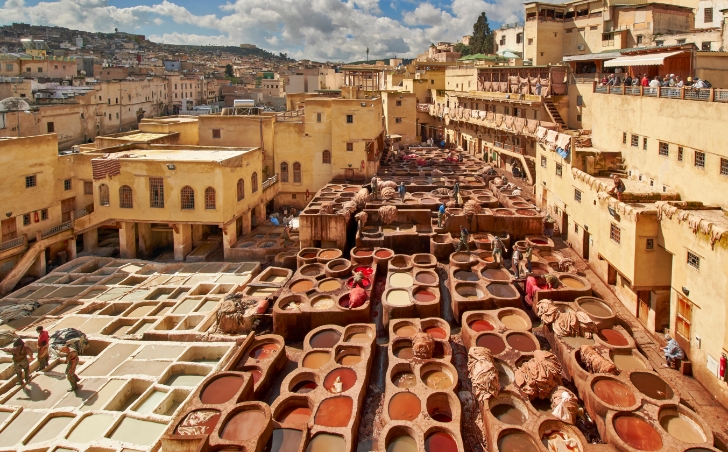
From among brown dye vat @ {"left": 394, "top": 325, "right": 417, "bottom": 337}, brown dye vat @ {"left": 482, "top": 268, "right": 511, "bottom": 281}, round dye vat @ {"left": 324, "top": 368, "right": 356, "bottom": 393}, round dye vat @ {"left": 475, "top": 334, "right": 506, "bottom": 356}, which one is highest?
brown dye vat @ {"left": 482, "top": 268, "right": 511, "bottom": 281}

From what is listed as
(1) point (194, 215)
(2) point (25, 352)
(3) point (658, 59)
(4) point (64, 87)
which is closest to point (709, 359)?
(3) point (658, 59)

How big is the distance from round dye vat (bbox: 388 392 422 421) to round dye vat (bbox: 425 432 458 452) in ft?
3.10

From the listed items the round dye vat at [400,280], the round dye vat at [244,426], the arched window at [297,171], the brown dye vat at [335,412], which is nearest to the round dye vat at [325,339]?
the brown dye vat at [335,412]

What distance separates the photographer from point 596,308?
2119 centimetres

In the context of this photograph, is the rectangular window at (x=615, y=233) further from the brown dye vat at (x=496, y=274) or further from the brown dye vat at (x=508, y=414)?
the brown dye vat at (x=508, y=414)

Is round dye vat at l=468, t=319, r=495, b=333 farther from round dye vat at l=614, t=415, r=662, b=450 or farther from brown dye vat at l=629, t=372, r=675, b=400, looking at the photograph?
round dye vat at l=614, t=415, r=662, b=450

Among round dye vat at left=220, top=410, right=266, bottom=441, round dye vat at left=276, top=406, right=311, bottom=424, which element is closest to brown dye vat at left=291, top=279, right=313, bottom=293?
round dye vat at left=276, top=406, right=311, bottom=424

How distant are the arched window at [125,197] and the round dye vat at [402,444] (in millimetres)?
23067

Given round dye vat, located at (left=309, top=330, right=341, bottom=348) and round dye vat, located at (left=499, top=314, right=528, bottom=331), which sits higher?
round dye vat, located at (left=499, top=314, right=528, bottom=331)

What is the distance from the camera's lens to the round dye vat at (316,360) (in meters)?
18.6

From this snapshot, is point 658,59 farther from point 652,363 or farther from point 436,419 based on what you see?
point 436,419

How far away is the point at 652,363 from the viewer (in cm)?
1823

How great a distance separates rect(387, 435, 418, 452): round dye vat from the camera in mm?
14287

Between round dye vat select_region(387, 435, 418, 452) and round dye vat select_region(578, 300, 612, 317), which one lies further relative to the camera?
round dye vat select_region(578, 300, 612, 317)
